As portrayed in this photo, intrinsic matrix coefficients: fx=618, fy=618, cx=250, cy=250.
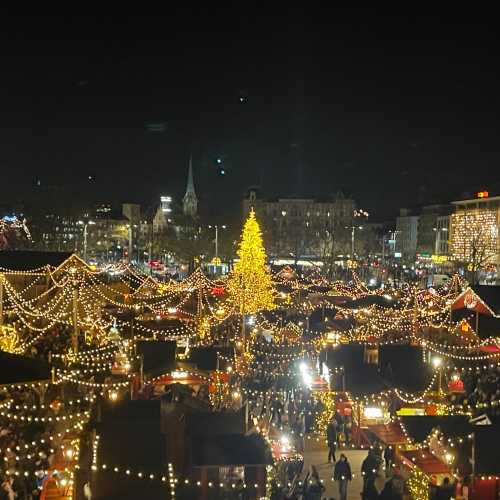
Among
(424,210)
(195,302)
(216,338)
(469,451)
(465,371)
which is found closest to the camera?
(469,451)

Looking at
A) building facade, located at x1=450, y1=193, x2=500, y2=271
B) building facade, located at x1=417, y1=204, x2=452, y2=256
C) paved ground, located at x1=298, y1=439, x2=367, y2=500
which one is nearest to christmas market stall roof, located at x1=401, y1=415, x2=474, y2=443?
paved ground, located at x1=298, y1=439, x2=367, y2=500

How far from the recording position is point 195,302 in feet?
80.2

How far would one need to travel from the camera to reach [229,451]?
9141 millimetres

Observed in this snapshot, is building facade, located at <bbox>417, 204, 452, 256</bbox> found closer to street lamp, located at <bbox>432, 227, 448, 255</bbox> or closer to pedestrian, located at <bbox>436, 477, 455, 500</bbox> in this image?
street lamp, located at <bbox>432, 227, 448, 255</bbox>

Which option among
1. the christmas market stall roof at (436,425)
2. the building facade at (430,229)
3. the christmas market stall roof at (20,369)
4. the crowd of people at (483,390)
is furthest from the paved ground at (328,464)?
the building facade at (430,229)

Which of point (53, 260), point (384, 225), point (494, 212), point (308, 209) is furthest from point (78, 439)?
point (384, 225)

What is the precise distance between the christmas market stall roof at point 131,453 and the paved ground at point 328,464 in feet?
10.4

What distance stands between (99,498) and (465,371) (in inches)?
380

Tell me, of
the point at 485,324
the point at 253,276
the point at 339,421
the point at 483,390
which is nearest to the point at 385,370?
the point at 339,421

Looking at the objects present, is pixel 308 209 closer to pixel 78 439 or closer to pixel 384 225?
pixel 384 225

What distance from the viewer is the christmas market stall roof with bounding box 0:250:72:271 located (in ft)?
65.5

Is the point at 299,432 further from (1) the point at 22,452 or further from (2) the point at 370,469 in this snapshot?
(1) the point at 22,452

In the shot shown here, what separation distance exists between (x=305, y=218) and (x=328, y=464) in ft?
255

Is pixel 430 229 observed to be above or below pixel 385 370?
above
